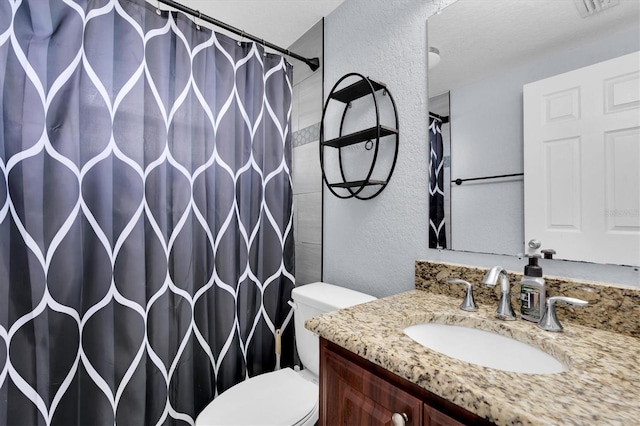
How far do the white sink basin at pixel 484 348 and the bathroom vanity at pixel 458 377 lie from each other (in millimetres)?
16

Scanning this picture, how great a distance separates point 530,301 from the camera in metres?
0.80

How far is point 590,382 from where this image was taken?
0.52 metres

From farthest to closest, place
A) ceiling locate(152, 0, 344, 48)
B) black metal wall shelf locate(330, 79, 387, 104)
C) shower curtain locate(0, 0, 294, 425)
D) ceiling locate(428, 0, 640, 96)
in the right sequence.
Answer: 1. ceiling locate(152, 0, 344, 48)
2. black metal wall shelf locate(330, 79, 387, 104)
3. shower curtain locate(0, 0, 294, 425)
4. ceiling locate(428, 0, 640, 96)

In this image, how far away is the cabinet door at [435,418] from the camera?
53cm

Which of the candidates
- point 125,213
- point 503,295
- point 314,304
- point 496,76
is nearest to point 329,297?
point 314,304

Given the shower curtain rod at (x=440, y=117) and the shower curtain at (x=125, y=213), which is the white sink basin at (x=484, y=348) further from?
the shower curtain at (x=125, y=213)

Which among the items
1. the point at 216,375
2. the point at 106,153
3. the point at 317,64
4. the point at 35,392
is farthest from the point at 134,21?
the point at 216,375

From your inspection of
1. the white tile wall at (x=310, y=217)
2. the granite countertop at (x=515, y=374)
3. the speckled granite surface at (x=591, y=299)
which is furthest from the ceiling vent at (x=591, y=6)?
the white tile wall at (x=310, y=217)

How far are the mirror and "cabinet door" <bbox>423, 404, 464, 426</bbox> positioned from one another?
1.97 ft

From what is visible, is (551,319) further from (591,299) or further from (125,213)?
(125,213)

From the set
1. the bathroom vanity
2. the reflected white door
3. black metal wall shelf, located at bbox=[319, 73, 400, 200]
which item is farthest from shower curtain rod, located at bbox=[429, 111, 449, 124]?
the bathroom vanity

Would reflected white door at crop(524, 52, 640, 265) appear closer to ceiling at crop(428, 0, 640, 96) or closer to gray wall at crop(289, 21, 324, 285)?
ceiling at crop(428, 0, 640, 96)

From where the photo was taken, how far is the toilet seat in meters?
1.06

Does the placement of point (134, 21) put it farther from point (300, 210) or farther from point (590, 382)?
point (590, 382)
